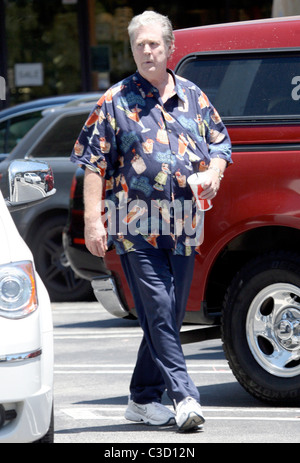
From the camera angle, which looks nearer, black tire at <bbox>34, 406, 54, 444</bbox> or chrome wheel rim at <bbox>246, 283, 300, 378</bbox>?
black tire at <bbox>34, 406, 54, 444</bbox>

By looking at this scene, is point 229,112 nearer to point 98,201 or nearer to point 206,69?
point 206,69

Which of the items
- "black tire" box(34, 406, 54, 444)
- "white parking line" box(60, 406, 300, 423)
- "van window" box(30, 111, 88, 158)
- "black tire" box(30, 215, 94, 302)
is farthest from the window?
"black tire" box(34, 406, 54, 444)

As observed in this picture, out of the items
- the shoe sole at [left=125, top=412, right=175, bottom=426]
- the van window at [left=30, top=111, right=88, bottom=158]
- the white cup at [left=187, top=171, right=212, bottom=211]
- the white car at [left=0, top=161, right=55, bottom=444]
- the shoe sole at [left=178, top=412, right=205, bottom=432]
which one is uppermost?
the white cup at [left=187, top=171, right=212, bottom=211]

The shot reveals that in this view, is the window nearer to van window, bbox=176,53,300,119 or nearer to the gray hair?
van window, bbox=176,53,300,119

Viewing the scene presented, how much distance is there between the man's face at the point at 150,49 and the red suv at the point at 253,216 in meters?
0.79

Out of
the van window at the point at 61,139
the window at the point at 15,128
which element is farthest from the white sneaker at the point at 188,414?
the window at the point at 15,128

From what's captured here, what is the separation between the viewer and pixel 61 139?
11.6m

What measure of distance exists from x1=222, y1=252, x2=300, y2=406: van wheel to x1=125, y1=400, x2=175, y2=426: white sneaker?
0.57 metres

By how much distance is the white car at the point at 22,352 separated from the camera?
15.1ft

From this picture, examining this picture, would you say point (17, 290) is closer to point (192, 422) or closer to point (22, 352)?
point (22, 352)

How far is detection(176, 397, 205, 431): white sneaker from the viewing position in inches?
223

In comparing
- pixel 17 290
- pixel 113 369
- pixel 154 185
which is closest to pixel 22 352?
pixel 17 290
